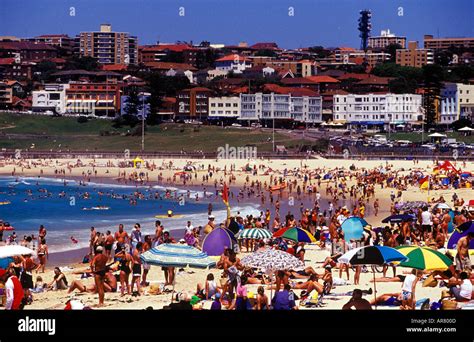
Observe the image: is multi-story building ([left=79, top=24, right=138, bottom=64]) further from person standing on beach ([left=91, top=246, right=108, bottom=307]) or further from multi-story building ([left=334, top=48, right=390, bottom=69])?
person standing on beach ([left=91, top=246, right=108, bottom=307])

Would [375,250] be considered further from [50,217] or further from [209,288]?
[50,217]

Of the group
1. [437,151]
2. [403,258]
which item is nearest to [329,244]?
[403,258]

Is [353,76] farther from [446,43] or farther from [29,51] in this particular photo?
[29,51]

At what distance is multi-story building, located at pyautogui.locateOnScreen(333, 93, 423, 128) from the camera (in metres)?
83.1

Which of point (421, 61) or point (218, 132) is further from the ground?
point (421, 61)

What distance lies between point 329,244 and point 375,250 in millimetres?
7285

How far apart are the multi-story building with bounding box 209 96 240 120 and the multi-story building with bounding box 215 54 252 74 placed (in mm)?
14389

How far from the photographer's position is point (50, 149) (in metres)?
68.5

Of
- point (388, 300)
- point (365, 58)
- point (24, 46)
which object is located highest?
point (24, 46)

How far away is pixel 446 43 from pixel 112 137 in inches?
1787

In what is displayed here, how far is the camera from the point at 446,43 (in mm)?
103062

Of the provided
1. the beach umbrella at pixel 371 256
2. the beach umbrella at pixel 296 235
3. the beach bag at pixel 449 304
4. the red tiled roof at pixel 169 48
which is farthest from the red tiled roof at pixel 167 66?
the beach bag at pixel 449 304

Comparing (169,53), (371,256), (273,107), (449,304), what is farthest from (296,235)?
(169,53)
